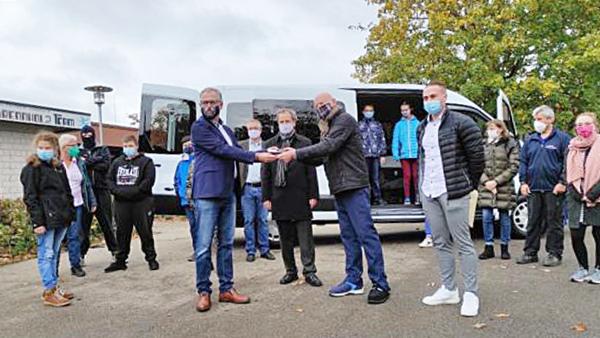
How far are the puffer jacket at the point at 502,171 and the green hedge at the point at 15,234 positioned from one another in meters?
7.26

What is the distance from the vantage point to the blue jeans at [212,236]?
4945mm

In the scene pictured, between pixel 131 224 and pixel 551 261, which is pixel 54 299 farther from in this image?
pixel 551 261

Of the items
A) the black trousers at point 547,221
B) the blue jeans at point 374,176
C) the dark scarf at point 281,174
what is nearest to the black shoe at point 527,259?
the black trousers at point 547,221

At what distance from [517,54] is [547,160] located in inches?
442

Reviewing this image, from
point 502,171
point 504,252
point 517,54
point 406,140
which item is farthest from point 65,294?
point 517,54

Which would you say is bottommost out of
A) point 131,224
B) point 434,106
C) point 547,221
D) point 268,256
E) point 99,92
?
point 268,256

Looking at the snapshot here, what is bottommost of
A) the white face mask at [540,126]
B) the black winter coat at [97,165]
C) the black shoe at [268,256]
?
the black shoe at [268,256]

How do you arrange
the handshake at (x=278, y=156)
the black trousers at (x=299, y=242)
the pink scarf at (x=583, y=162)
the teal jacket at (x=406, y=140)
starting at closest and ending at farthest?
the handshake at (x=278, y=156) < the pink scarf at (x=583, y=162) < the black trousers at (x=299, y=242) < the teal jacket at (x=406, y=140)

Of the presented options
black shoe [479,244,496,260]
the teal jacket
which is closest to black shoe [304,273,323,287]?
black shoe [479,244,496,260]

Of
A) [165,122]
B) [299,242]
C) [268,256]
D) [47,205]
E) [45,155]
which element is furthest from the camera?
[165,122]

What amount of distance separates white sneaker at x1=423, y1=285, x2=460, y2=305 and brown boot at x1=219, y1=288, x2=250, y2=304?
168 centimetres

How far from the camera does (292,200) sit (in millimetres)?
5809

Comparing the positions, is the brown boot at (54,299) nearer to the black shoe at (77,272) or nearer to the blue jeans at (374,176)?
the black shoe at (77,272)

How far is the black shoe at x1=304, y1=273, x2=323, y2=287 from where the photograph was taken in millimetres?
5676
